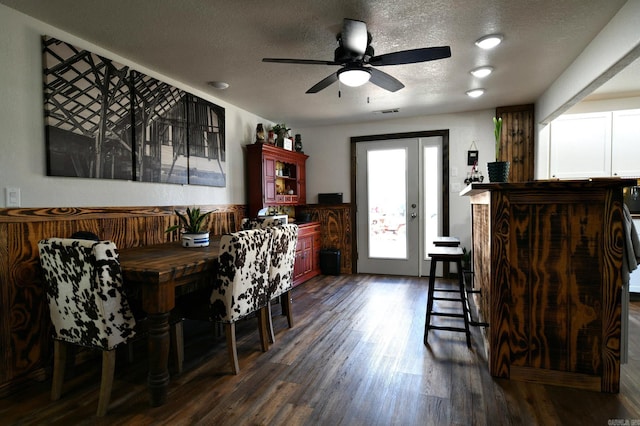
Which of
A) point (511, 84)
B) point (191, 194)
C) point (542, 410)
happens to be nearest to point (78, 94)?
point (191, 194)

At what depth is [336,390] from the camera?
199 centimetres

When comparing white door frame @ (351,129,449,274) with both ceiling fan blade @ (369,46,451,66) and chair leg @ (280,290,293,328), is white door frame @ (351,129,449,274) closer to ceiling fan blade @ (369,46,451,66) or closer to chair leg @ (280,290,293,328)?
chair leg @ (280,290,293,328)

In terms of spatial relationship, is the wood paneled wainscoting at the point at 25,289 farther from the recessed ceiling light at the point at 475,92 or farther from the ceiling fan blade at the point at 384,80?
the recessed ceiling light at the point at 475,92

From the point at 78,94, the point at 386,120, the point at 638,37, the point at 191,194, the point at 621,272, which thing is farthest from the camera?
the point at 386,120

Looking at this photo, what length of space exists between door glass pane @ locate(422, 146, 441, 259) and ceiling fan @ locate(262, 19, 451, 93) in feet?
8.21

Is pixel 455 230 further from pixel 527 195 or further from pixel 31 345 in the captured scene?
pixel 31 345

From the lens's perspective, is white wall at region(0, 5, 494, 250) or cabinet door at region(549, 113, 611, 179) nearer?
white wall at region(0, 5, 494, 250)

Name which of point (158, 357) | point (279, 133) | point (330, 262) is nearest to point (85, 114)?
point (158, 357)

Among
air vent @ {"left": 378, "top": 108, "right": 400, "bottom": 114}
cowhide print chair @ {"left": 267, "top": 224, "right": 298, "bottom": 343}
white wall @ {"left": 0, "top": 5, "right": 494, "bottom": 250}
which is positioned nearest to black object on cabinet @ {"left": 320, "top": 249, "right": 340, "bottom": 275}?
white wall @ {"left": 0, "top": 5, "right": 494, "bottom": 250}

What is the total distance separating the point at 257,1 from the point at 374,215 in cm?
364

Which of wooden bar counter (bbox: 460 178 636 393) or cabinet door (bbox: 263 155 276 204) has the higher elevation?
cabinet door (bbox: 263 155 276 204)

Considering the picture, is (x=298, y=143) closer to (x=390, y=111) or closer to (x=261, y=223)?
(x=390, y=111)

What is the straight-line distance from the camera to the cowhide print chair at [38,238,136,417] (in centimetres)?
166

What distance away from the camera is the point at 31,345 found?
2.16 m
